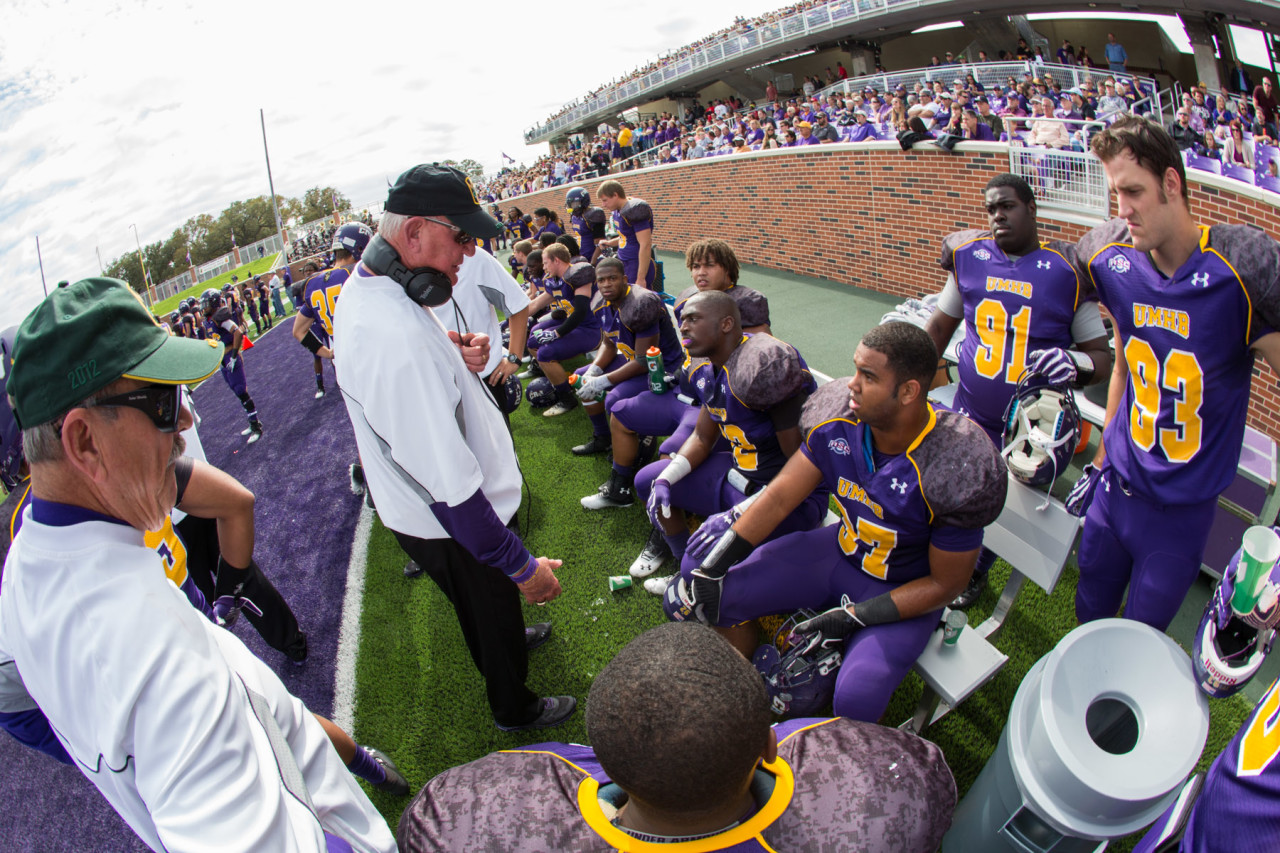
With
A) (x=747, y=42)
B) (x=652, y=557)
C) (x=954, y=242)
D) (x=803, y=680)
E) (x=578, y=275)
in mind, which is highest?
(x=747, y=42)

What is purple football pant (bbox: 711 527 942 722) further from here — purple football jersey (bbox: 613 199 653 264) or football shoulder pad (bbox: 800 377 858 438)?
purple football jersey (bbox: 613 199 653 264)

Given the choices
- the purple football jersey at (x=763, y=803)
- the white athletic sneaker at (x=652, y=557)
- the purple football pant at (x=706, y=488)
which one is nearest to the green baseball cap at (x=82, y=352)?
the purple football jersey at (x=763, y=803)

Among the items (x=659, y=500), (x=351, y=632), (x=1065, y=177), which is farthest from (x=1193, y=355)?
(x=1065, y=177)

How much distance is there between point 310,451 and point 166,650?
7.42 m

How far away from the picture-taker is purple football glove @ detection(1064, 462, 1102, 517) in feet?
8.98

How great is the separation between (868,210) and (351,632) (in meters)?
8.07

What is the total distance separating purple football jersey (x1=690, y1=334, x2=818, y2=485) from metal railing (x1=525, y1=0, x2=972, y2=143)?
27017mm

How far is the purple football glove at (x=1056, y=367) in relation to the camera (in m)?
3.01

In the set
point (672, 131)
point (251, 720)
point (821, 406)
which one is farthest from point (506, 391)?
point (672, 131)

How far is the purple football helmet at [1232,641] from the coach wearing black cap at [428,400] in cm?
195

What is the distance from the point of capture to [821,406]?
2.75 m

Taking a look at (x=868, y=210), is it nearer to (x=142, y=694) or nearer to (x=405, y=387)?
(x=405, y=387)

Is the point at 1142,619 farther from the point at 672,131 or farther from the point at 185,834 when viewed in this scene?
the point at 672,131

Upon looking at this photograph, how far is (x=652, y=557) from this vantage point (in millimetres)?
4203
